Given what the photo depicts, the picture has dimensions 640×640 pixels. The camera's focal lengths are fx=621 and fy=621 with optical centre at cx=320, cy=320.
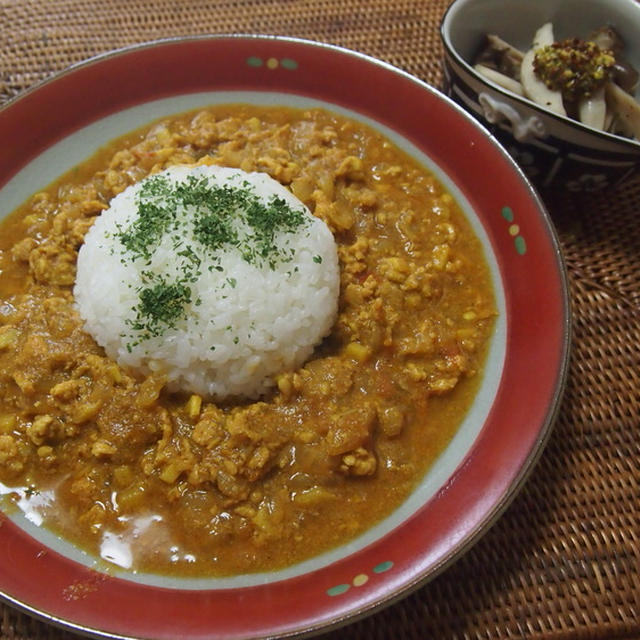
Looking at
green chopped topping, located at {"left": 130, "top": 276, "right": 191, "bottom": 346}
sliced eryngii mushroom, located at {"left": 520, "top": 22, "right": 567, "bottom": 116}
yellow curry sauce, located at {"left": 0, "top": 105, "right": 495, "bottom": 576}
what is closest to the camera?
yellow curry sauce, located at {"left": 0, "top": 105, "right": 495, "bottom": 576}

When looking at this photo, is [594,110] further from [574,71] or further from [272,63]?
[272,63]

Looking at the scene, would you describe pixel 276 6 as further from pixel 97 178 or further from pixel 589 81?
pixel 589 81

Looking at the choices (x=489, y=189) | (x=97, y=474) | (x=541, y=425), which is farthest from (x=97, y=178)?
(x=541, y=425)

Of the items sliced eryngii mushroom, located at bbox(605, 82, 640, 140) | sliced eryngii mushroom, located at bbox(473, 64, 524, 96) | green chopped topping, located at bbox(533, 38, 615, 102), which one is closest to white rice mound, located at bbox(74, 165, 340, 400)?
sliced eryngii mushroom, located at bbox(473, 64, 524, 96)

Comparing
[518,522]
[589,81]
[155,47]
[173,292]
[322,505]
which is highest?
[155,47]

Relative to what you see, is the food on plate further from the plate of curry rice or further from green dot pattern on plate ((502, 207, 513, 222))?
green dot pattern on plate ((502, 207, 513, 222))
